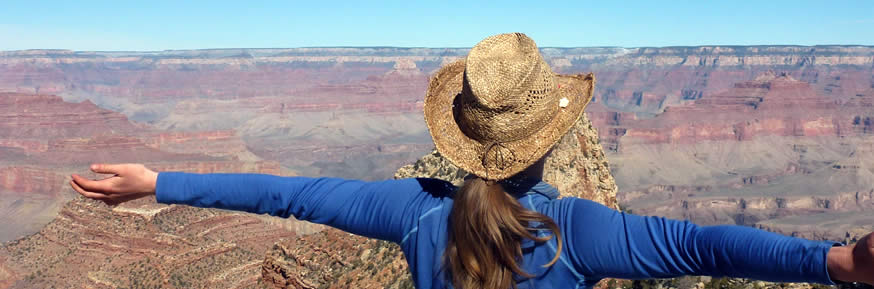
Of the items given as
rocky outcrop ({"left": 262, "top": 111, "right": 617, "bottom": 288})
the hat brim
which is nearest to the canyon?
rocky outcrop ({"left": 262, "top": 111, "right": 617, "bottom": 288})

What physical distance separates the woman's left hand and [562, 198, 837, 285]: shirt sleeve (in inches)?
0.8

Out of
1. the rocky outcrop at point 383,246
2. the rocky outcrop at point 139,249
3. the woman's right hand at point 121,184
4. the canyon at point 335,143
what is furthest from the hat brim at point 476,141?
the rocky outcrop at point 139,249

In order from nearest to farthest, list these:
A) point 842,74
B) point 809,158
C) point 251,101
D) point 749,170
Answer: point 749,170 < point 809,158 < point 842,74 < point 251,101

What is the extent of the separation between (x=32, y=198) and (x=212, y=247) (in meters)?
45.4

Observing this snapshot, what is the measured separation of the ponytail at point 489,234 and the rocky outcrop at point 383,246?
4.31 meters

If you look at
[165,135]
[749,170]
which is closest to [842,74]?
[749,170]

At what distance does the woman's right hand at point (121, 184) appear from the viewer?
199 cm

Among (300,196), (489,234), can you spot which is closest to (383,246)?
(300,196)

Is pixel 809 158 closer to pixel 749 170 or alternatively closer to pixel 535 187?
pixel 749 170

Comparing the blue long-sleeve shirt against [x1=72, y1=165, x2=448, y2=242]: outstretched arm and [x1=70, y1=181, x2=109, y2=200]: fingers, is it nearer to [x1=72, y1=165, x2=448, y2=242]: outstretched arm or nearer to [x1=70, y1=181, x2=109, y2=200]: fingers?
[x1=72, y1=165, x2=448, y2=242]: outstretched arm

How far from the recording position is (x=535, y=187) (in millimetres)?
2033

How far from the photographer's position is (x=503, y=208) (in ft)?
6.10

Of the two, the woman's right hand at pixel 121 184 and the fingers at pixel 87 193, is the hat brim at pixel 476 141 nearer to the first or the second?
the woman's right hand at pixel 121 184

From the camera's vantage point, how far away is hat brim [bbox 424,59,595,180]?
1.95 m
